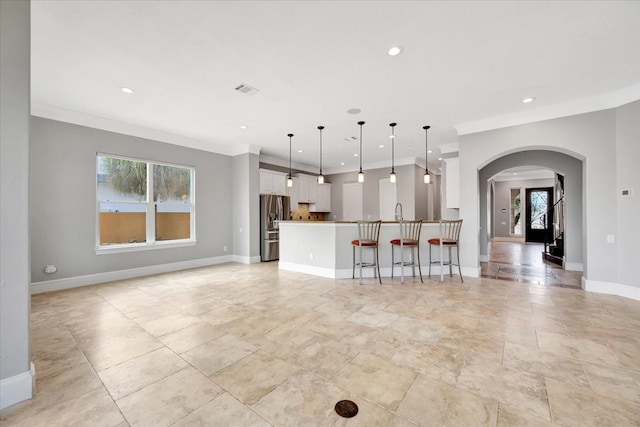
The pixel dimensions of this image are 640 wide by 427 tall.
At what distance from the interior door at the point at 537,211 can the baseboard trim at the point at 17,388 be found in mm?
14389

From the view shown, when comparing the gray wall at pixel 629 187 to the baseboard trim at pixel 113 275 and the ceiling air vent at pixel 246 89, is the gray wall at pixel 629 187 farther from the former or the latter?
the baseboard trim at pixel 113 275

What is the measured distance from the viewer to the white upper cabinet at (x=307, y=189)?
27.8 feet

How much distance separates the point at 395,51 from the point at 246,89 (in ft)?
6.76

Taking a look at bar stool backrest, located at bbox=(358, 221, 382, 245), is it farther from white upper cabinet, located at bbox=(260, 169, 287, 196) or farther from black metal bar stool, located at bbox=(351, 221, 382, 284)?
white upper cabinet, located at bbox=(260, 169, 287, 196)

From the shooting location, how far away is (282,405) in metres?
1.68

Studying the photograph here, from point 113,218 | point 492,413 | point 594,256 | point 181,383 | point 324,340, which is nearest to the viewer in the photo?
point 492,413

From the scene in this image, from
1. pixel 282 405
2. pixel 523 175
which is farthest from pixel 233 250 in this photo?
pixel 523 175

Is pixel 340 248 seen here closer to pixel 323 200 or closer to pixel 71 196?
pixel 323 200

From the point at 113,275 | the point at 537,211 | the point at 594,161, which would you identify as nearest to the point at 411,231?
the point at 594,161

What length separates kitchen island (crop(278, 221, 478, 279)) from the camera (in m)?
5.03

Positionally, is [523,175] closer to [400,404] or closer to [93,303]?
[400,404]

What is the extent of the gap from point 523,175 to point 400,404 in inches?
492

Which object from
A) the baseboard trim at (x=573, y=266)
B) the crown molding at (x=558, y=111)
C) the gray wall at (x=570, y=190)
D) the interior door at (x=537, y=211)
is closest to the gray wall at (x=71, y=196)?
the crown molding at (x=558, y=111)

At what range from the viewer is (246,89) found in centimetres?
367
